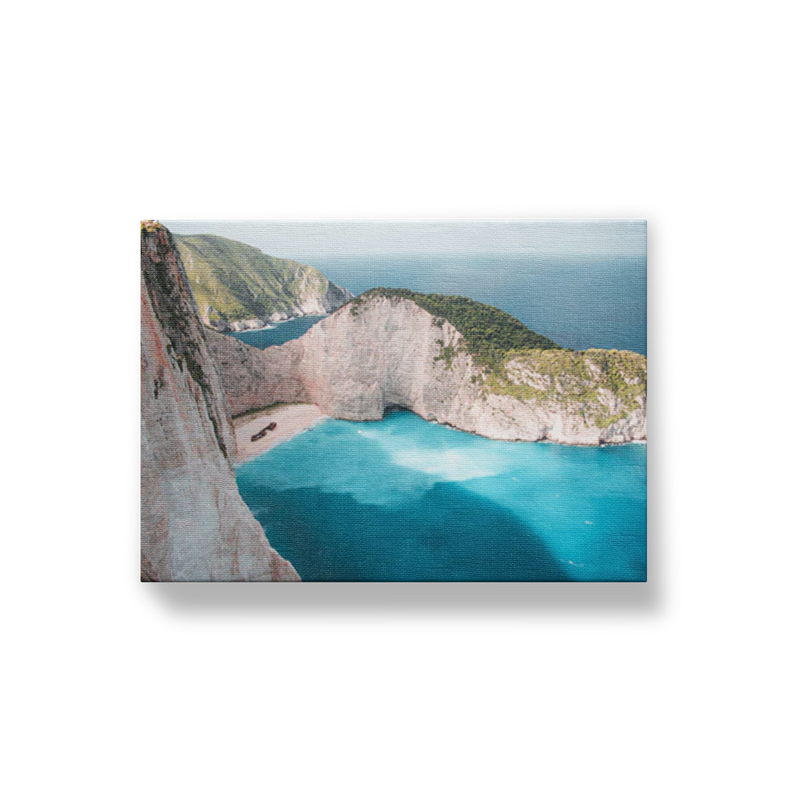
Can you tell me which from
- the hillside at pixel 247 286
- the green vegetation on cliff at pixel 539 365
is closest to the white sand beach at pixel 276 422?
the hillside at pixel 247 286

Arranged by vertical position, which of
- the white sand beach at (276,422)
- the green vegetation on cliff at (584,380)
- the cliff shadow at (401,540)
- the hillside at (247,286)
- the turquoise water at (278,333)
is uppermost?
the hillside at (247,286)

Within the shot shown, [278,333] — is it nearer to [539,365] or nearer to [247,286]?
[247,286]

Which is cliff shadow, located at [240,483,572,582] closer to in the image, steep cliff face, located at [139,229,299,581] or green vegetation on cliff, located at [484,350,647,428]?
steep cliff face, located at [139,229,299,581]

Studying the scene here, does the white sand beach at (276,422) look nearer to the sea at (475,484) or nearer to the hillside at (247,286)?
the sea at (475,484)

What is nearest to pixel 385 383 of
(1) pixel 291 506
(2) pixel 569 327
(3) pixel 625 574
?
(1) pixel 291 506

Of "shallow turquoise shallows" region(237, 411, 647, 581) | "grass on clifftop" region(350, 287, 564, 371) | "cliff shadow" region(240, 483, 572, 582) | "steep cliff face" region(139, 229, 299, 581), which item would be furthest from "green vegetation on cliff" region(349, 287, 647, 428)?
"steep cliff face" region(139, 229, 299, 581)

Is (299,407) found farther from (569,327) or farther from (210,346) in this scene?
(569,327)

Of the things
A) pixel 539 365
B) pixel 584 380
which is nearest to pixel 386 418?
pixel 539 365
